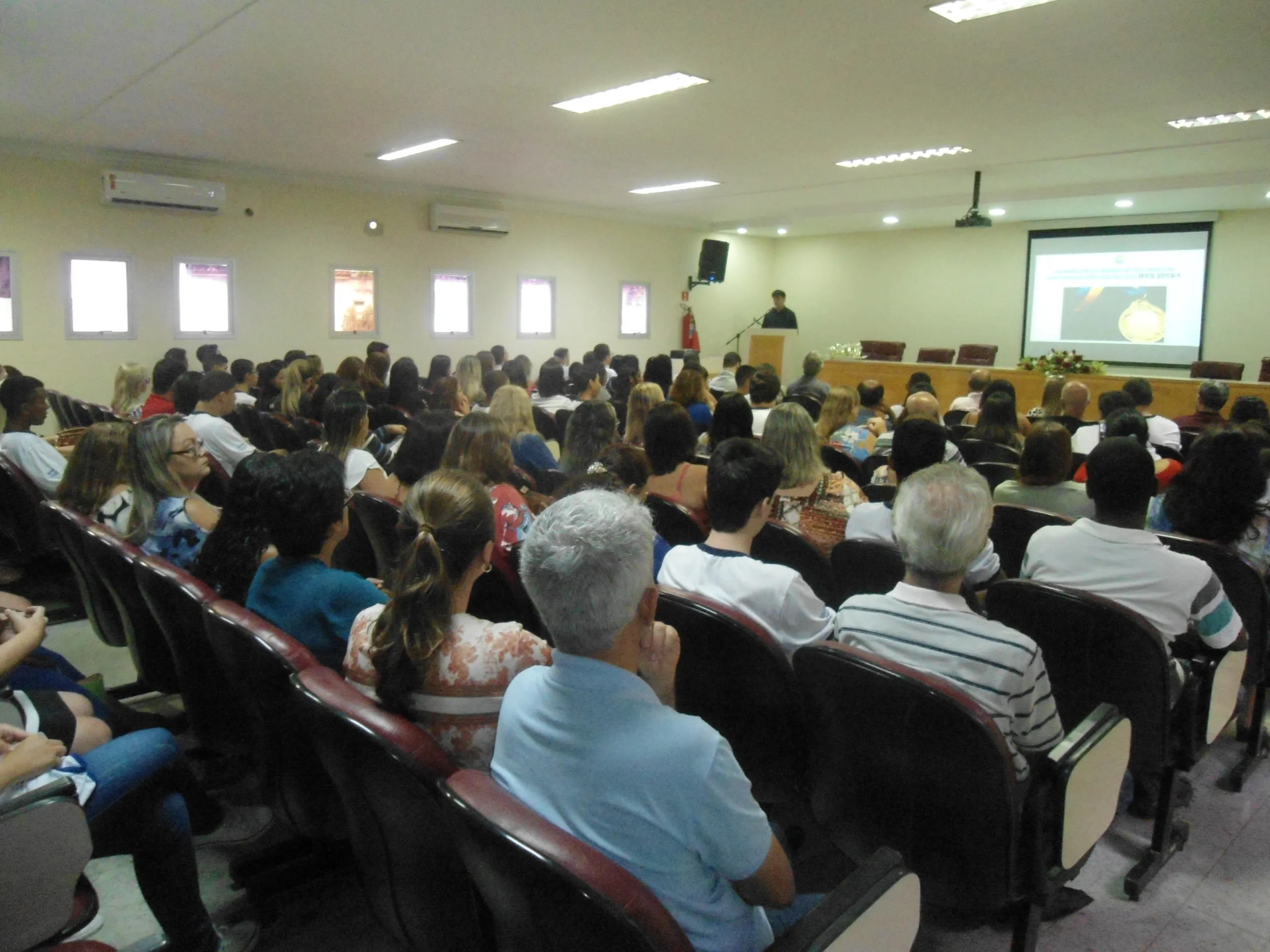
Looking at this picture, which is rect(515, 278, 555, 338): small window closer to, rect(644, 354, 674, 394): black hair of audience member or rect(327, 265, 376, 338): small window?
rect(327, 265, 376, 338): small window

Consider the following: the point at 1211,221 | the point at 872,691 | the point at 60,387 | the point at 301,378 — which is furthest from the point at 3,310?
the point at 1211,221

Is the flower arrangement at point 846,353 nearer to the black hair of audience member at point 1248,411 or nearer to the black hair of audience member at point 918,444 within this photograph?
the black hair of audience member at point 1248,411

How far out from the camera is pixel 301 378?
613cm

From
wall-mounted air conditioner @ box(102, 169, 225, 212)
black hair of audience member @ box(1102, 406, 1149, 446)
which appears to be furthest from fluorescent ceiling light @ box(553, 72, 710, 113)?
wall-mounted air conditioner @ box(102, 169, 225, 212)

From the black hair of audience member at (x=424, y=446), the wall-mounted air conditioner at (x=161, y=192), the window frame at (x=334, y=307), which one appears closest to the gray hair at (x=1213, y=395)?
the black hair of audience member at (x=424, y=446)

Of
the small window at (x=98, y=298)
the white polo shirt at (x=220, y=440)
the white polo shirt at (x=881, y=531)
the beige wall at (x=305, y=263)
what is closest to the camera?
the white polo shirt at (x=881, y=531)

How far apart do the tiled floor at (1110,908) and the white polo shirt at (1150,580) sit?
0.60m

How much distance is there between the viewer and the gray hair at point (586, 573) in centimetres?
113

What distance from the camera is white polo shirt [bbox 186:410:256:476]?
14.5 feet

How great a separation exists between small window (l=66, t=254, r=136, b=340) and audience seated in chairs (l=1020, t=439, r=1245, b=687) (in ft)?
29.0

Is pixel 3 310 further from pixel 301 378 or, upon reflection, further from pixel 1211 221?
pixel 1211 221

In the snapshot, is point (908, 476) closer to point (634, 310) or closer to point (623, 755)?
point (623, 755)

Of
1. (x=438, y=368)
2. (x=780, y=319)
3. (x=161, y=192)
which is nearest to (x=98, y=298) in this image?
(x=161, y=192)

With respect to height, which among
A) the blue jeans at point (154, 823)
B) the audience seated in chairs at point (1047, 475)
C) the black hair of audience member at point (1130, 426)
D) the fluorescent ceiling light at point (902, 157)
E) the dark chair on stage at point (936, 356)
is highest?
the fluorescent ceiling light at point (902, 157)
